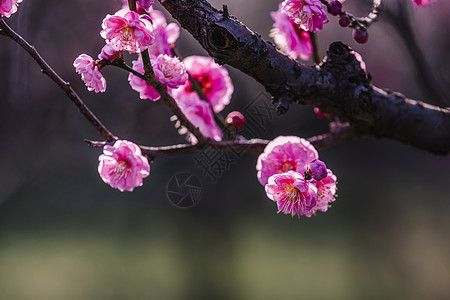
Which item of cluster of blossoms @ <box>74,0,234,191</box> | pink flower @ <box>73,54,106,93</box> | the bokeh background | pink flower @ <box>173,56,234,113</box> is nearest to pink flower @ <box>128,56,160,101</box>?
cluster of blossoms @ <box>74,0,234,191</box>

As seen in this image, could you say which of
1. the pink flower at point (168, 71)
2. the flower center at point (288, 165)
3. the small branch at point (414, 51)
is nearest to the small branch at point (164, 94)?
the pink flower at point (168, 71)

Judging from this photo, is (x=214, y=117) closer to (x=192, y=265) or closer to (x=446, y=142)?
(x=446, y=142)

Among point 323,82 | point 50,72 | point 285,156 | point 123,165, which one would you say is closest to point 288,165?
point 285,156

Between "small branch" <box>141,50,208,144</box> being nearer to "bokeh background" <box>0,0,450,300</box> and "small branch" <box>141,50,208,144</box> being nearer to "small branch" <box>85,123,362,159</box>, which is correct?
"small branch" <box>85,123,362,159</box>

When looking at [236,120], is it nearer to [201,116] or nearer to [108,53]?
[201,116]

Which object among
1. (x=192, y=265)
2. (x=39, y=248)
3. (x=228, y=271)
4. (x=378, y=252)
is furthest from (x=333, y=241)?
(x=39, y=248)

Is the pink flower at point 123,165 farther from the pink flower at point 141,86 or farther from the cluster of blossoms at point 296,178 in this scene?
the cluster of blossoms at point 296,178
